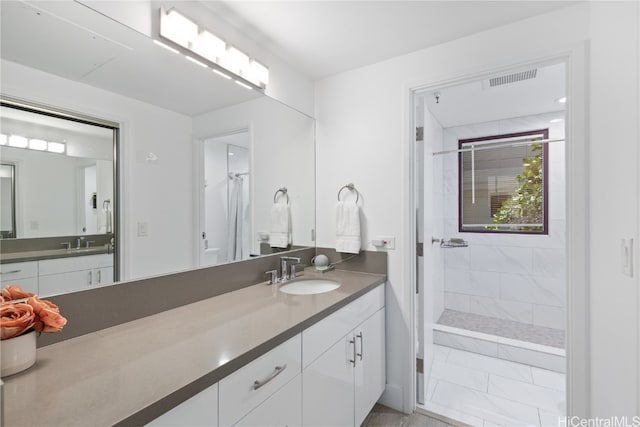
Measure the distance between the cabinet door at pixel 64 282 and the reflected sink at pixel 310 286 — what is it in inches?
40.3

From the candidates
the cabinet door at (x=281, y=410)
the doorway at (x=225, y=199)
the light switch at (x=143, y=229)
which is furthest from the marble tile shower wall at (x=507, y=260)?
the light switch at (x=143, y=229)

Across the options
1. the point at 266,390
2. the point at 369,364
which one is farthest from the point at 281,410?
the point at 369,364

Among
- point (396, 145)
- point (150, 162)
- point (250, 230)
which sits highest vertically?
point (396, 145)

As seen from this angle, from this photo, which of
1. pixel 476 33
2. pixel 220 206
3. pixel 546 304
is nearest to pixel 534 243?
pixel 546 304

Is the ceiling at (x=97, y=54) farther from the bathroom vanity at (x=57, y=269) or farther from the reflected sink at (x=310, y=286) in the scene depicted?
the reflected sink at (x=310, y=286)

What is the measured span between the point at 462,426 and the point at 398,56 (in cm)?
233

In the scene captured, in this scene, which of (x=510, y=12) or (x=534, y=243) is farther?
(x=534, y=243)

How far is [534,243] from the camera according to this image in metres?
3.19

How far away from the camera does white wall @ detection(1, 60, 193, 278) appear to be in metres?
1.10

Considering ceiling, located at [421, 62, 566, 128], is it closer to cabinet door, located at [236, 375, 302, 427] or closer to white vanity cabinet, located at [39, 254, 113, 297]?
cabinet door, located at [236, 375, 302, 427]

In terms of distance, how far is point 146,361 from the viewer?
0.88 m

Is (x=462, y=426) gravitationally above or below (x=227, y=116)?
below

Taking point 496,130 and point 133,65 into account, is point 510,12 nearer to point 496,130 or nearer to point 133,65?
point 133,65

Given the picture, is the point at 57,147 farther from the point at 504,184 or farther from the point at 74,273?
the point at 504,184
